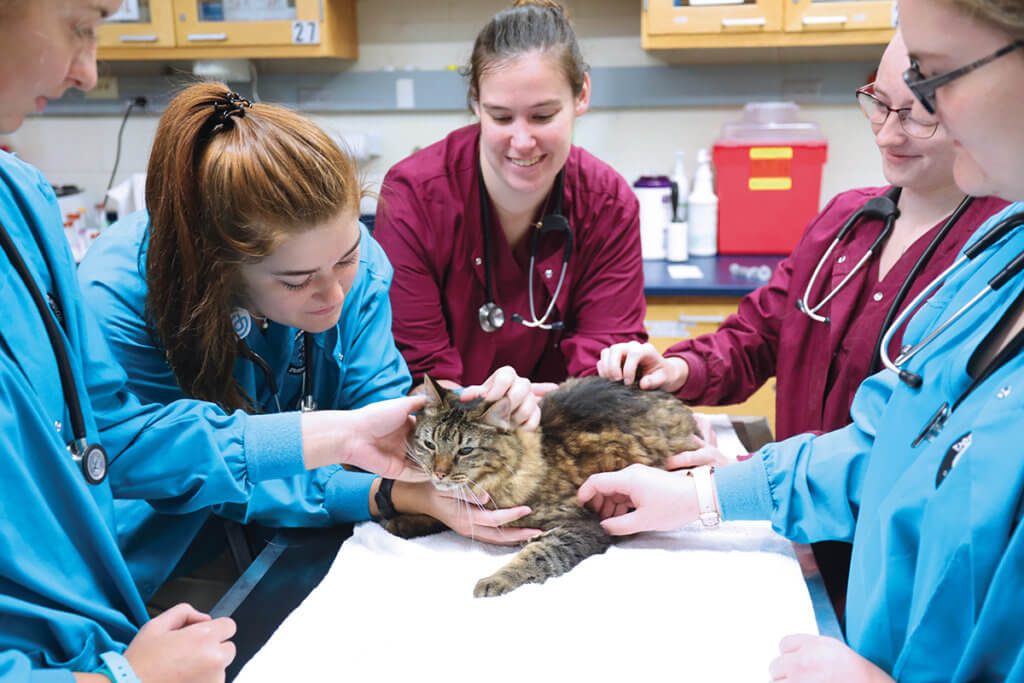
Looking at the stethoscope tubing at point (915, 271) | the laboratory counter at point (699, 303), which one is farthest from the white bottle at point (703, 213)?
the stethoscope tubing at point (915, 271)

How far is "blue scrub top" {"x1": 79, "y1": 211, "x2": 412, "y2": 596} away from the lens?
1422 millimetres

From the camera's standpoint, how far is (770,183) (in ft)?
12.0

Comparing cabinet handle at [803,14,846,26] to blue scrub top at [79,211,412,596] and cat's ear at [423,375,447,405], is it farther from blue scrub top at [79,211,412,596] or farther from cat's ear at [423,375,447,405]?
cat's ear at [423,375,447,405]

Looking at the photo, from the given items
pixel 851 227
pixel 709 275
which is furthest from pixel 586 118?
pixel 851 227

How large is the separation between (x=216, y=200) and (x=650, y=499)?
35.6 inches

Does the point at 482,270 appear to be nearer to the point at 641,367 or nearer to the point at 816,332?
the point at 641,367

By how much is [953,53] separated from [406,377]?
1262mm

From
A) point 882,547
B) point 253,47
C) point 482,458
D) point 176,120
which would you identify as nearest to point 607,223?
point 482,458

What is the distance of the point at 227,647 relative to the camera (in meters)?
1.07

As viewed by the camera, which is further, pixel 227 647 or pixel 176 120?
pixel 176 120

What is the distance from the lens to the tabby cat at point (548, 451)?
1480 millimetres

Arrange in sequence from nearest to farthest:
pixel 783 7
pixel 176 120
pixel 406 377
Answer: pixel 176 120, pixel 406 377, pixel 783 7

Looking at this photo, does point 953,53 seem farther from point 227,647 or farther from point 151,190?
point 151,190

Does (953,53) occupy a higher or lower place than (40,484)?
higher
